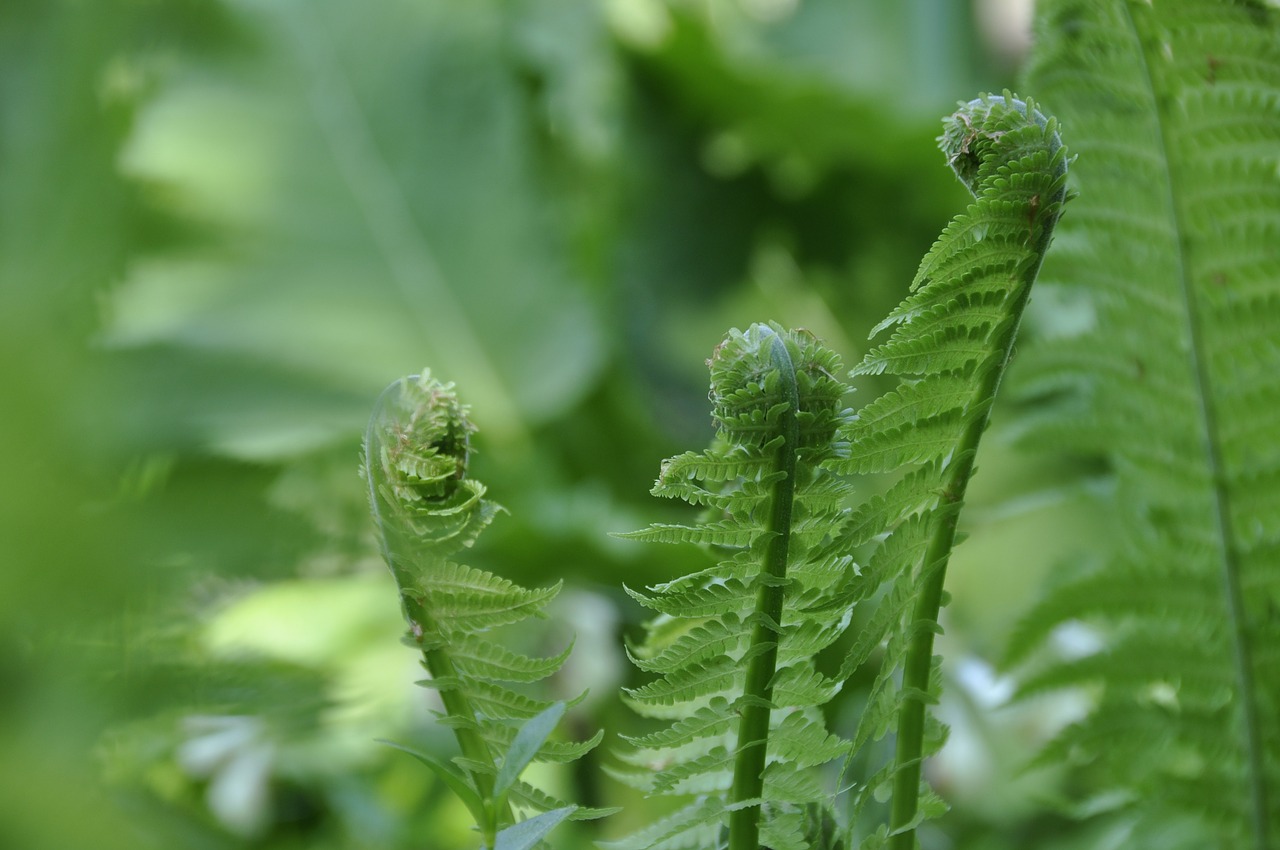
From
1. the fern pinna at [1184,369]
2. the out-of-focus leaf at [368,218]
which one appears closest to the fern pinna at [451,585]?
the fern pinna at [1184,369]

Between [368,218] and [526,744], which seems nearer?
[526,744]

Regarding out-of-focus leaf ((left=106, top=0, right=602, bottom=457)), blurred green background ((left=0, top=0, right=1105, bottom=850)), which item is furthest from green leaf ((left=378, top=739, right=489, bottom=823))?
out-of-focus leaf ((left=106, top=0, right=602, bottom=457))

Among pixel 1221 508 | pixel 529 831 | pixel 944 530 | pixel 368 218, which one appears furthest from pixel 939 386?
pixel 368 218

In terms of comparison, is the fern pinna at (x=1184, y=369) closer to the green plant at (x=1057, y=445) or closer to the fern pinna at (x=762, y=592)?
the green plant at (x=1057, y=445)

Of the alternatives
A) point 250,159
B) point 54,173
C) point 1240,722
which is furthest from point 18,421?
point 250,159

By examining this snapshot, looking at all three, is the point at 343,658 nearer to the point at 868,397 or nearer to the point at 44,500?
the point at 868,397

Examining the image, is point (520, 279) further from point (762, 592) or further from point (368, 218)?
point (762, 592)
